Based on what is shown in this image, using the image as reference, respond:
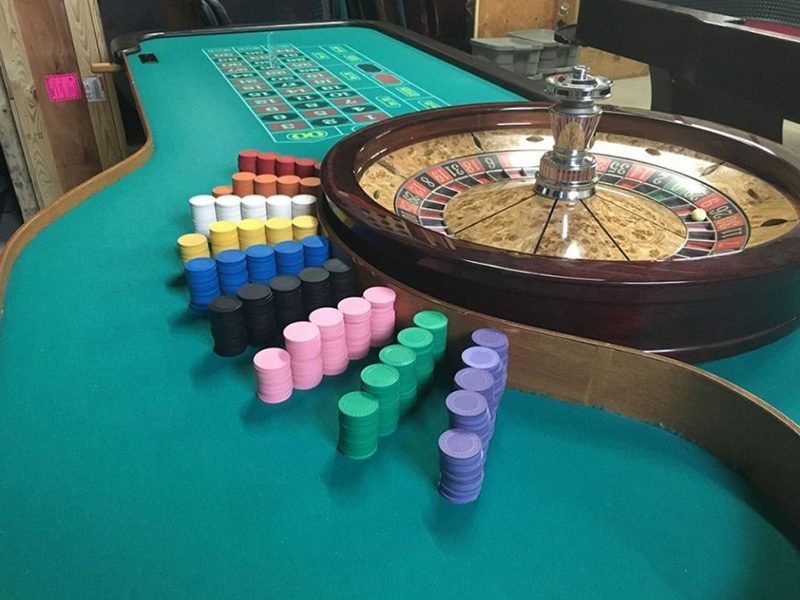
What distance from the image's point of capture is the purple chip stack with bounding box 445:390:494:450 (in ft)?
2.96

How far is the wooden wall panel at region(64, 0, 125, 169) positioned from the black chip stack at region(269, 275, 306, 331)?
11.7 feet

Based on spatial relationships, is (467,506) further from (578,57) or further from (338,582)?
(578,57)

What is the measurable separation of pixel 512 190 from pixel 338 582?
105 cm

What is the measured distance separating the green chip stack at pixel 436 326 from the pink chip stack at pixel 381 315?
51 millimetres

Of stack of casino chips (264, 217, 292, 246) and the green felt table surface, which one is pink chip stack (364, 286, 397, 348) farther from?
stack of casino chips (264, 217, 292, 246)

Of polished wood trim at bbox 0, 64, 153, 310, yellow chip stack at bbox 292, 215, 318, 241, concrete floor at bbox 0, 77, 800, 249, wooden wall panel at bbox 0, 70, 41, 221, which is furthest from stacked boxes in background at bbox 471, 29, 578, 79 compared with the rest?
yellow chip stack at bbox 292, 215, 318, 241

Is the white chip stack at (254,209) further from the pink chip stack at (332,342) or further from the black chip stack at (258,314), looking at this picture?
the pink chip stack at (332,342)

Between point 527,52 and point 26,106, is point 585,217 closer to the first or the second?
point 26,106

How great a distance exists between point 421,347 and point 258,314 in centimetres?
29

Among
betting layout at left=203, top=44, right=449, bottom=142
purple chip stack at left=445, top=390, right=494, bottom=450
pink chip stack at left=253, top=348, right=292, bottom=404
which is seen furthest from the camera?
betting layout at left=203, top=44, right=449, bottom=142

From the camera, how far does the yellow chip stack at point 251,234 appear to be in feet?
4.47

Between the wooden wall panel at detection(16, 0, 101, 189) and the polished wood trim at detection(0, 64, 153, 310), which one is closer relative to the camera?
the polished wood trim at detection(0, 64, 153, 310)

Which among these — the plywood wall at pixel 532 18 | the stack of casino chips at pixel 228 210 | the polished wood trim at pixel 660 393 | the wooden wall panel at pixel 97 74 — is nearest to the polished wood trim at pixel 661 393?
the polished wood trim at pixel 660 393

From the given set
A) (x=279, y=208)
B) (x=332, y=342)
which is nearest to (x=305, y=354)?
(x=332, y=342)
